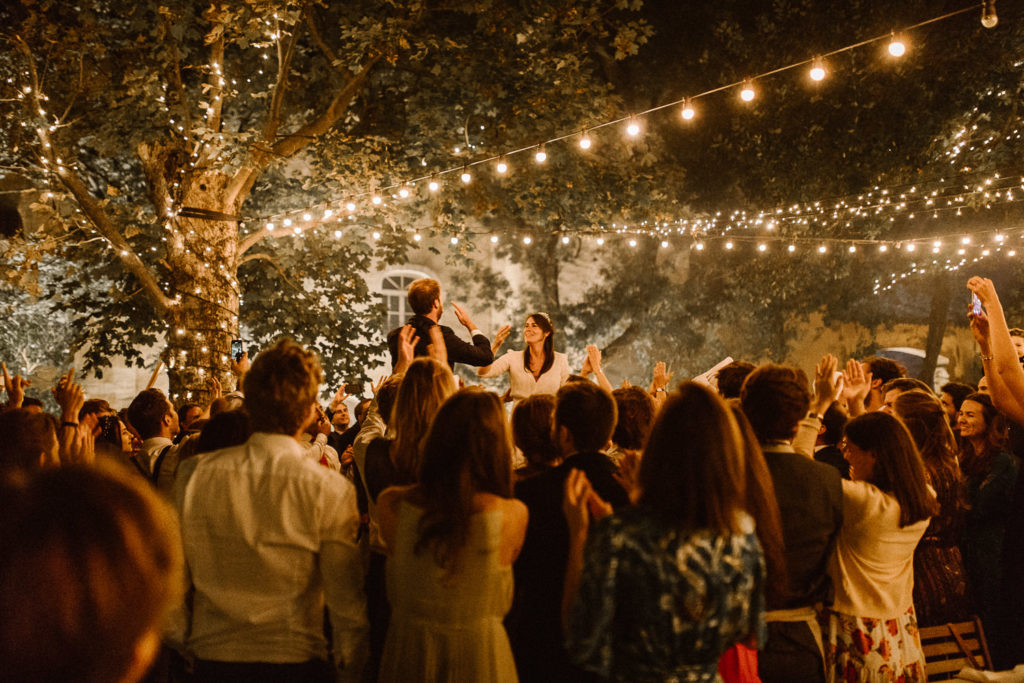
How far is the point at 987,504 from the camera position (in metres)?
4.00

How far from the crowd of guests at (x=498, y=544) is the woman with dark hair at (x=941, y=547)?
0.03ft

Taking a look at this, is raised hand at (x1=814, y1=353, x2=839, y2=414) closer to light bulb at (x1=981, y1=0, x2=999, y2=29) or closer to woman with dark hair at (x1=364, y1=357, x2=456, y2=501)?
woman with dark hair at (x1=364, y1=357, x2=456, y2=501)

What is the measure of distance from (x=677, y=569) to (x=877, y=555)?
1.37m

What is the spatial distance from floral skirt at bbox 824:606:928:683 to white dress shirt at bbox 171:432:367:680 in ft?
6.33

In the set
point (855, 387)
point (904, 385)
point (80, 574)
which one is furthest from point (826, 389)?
point (80, 574)

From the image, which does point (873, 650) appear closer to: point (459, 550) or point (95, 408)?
point (459, 550)

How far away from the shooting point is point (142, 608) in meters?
0.97

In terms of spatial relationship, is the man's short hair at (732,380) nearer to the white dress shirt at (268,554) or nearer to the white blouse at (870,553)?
the white blouse at (870,553)

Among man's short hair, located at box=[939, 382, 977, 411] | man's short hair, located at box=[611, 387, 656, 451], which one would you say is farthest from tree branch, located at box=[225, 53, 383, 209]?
man's short hair, located at box=[939, 382, 977, 411]

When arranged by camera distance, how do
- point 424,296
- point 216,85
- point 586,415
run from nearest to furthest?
point 586,415 → point 424,296 → point 216,85

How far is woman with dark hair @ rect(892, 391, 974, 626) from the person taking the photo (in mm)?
3361

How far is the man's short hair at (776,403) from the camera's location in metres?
2.73

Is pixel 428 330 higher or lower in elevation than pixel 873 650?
higher

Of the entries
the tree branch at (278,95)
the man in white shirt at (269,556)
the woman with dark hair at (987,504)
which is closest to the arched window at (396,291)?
the tree branch at (278,95)
